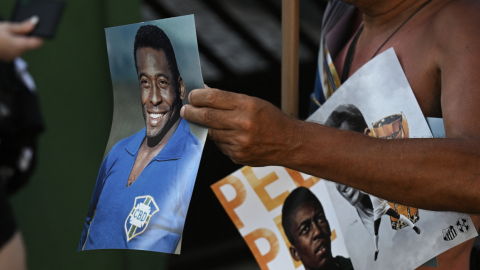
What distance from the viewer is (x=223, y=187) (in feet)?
3.04

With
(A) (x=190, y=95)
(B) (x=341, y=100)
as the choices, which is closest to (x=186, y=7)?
(B) (x=341, y=100)

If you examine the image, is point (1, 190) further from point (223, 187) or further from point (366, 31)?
point (366, 31)

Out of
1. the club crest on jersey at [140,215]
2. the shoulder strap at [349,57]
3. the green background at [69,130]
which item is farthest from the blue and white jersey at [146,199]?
the green background at [69,130]

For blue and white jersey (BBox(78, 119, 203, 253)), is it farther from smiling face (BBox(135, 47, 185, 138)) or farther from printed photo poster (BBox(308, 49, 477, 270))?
printed photo poster (BBox(308, 49, 477, 270))

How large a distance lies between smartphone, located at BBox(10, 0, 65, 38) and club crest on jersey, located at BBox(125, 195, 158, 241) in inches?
14.3

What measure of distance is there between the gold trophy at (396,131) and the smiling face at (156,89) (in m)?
0.35

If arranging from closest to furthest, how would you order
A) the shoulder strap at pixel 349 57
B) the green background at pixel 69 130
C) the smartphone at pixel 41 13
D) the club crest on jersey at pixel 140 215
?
the club crest on jersey at pixel 140 215
the smartphone at pixel 41 13
the shoulder strap at pixel 349 57
the green background at pixel 69 130

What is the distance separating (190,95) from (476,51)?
16.0 inches

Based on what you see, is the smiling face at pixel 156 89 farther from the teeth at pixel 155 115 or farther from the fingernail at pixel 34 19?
the fingernail at pixel 34 19

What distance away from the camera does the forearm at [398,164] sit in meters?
0.57

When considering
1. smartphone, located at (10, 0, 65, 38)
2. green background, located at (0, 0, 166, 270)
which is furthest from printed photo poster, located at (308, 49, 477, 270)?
green background, located at (0, 0, 166, 270)

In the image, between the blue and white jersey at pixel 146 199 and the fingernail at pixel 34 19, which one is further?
the fingernail at pixel 34 19

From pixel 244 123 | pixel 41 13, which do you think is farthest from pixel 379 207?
pixel 41 13

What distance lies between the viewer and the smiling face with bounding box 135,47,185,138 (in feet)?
2.17
